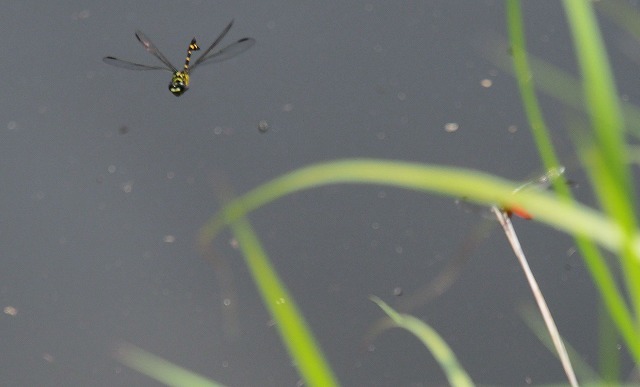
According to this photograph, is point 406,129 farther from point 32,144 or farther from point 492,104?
point 32,144

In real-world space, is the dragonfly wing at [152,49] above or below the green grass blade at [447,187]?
above

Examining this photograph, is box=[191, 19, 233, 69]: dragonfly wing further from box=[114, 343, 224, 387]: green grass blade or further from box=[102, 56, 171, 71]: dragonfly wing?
box=[114, 343, 224, 387]: green grass blade

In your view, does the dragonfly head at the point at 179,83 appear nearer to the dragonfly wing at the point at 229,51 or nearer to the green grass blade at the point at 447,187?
the dragonfly wing at the point at 229,51

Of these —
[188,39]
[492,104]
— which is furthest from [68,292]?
[492,104]

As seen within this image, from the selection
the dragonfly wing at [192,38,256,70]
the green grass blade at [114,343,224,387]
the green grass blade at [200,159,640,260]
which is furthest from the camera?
the green grass blade at [114,343,224,387]

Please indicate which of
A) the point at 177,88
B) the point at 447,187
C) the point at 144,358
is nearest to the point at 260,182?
the point at 177,88

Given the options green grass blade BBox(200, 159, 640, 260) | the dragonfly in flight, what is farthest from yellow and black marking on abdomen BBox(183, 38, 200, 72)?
green grass blade BBox(200, 159, 640, 260)

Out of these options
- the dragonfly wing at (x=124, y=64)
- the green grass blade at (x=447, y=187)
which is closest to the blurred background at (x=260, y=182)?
the dragonfly wing at (x=124, y=64)

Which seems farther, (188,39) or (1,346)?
(1,346)
